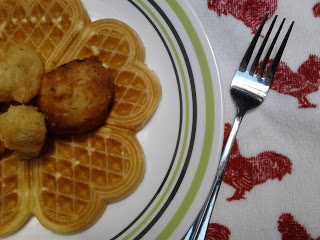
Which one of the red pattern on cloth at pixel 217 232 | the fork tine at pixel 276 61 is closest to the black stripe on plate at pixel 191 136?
the red pattern on cloth at pixel 217 232

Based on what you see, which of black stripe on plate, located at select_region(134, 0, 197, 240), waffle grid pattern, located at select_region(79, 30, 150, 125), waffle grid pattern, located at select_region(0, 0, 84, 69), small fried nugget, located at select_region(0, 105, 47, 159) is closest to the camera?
small fried nugget, located at select_region(0, 105, 47, 159)

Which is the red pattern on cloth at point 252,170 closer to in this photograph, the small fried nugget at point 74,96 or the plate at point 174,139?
the plate at point 174,139

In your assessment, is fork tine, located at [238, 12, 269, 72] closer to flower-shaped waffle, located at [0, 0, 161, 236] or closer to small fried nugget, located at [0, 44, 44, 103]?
flower-shaped waffle, located at [0, 0, 161, 236]

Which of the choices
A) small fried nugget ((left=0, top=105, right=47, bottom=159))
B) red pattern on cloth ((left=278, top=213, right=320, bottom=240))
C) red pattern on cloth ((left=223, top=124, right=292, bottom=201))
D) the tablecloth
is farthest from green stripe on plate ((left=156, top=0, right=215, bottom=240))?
small fried nugget ((left=0, top=105, right=47, bottom=159))

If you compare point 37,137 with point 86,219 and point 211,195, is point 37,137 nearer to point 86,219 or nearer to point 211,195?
point 86,219

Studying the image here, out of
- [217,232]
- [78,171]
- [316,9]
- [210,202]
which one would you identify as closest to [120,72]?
[78,171]

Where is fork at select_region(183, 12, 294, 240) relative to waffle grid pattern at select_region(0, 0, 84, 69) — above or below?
above

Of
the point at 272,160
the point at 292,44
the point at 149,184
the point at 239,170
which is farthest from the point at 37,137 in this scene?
the point at 292,44

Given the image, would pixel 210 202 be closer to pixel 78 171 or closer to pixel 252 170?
pixel 252 170
